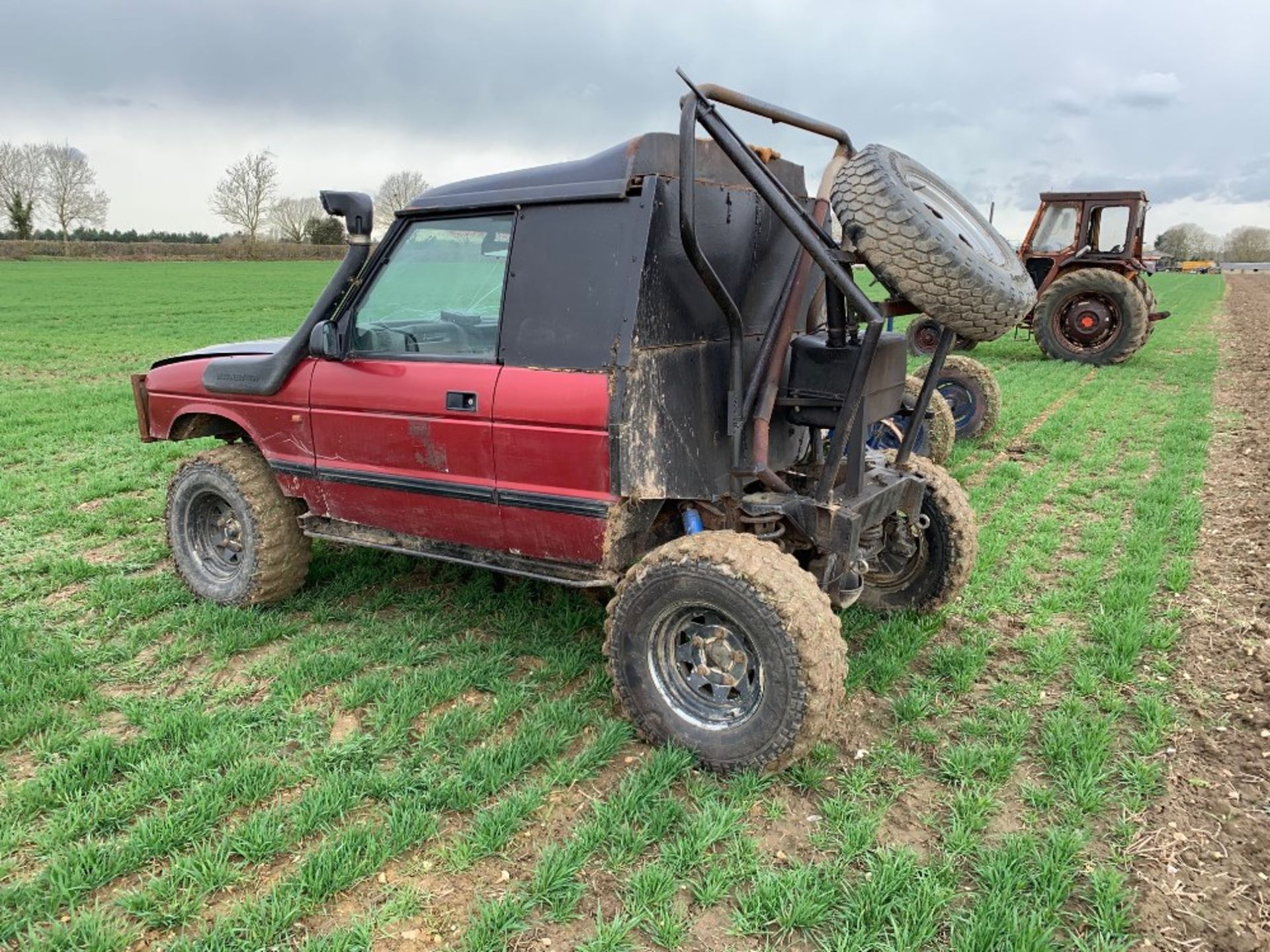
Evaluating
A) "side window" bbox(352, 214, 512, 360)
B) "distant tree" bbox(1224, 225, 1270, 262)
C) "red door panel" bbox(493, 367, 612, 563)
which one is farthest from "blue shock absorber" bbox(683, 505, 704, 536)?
"distant tree" bbox(1224, 225, 1270, 262)

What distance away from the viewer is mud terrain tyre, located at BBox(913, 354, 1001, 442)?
798 centimetres

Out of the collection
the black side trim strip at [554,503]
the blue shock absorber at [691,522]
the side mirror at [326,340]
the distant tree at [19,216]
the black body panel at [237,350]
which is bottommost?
the blue shock absorber at [691,522]

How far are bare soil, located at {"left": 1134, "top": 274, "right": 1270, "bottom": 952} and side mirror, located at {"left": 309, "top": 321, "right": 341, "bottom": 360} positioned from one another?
3547mm

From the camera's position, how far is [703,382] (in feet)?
11.6

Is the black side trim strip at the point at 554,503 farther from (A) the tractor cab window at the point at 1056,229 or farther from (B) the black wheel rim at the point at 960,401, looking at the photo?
(A) the tractor cab window at the point at 1056,229

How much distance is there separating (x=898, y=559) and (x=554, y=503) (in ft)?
6.22

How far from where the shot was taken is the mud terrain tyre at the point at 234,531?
4.39 m

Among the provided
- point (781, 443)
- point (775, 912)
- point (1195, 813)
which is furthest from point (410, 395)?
point (1195, 813)

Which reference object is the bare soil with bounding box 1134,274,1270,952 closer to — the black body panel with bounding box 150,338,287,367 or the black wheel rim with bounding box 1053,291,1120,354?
the black body panel with bounding box 150,338,287,367

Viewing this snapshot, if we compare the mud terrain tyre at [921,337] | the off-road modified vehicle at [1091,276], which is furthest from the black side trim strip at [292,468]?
the off-road modified vehicle at [1091,276]

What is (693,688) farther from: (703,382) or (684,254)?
(684,254)

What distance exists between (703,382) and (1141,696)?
2214mm

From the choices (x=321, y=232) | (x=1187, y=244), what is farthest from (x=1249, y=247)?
(x=321, y=232)

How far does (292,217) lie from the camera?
239ft
